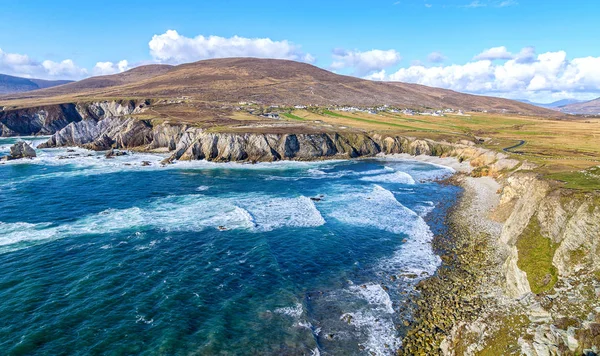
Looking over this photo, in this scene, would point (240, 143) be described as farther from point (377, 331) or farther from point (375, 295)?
point (377, 331)

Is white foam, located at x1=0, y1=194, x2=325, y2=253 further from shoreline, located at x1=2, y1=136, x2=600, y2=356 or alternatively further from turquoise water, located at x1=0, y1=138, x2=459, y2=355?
shoreline, located at x1=2, y1=136, x2=600, y2=356

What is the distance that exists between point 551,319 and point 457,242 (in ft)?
72.4

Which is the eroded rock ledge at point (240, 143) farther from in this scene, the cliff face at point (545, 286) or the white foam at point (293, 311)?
the white foam at point (293, 311)

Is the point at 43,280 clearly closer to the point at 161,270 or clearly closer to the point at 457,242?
the point at 161,270

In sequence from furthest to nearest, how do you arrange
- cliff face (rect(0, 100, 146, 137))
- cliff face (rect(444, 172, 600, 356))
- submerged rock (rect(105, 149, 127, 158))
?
cliff face (rect(0, 100, 146, 137)) → submerged rock (rect(105, 149, 127, 158)) → cliff face (rect(444, 172, 600, 356))

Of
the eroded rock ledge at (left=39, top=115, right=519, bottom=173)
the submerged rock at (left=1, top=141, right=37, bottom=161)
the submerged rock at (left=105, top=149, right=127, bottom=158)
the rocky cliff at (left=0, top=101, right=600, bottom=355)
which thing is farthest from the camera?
the submerged rock at (left=105, top=149, right=127, bottom=158)

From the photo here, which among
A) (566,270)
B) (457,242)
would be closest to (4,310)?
(566,270)

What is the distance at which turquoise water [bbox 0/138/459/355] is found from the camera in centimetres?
2373

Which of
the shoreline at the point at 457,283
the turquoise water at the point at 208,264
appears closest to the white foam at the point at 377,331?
the turquoise water at the point at 208,264

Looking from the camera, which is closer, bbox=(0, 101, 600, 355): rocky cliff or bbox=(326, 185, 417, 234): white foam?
bbox=(0, 101, 600, 355): rocky cliff

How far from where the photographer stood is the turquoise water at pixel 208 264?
2373 centimetres

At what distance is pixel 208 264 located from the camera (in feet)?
111

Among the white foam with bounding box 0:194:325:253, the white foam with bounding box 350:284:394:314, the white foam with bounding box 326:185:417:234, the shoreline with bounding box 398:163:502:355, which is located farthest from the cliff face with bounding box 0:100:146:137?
the white foam with bounding box 350:284:394:314

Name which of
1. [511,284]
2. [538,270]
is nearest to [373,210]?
[511,284]
